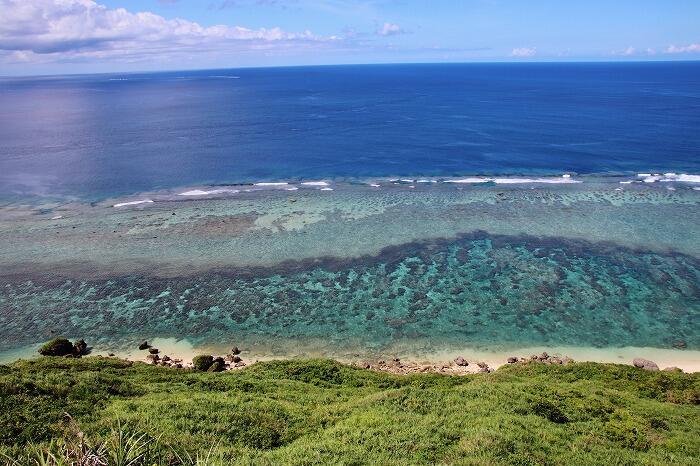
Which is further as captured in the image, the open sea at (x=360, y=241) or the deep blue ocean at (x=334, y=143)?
the deep blue ocean at (x=334, y=143)

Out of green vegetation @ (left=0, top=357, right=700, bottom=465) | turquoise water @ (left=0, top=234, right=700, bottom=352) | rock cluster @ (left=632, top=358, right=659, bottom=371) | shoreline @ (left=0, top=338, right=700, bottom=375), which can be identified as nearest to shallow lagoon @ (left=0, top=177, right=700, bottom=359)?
turquoise water @ (left=0, top=234, right=700, bottom=352)

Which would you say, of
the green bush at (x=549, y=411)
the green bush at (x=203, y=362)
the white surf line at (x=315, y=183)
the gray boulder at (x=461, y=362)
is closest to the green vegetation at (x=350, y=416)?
the green bush at (x=549, y=411)

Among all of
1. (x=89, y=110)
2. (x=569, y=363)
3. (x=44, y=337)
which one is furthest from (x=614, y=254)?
(x=89, y=110)

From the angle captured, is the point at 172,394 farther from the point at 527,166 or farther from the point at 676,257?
the point at 527,166

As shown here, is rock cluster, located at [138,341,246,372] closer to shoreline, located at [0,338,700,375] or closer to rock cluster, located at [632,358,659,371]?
shoreline, located at [0,338,700,375]

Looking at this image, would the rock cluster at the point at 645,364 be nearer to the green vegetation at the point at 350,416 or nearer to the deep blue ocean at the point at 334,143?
the green vegetation at the point at 350,416

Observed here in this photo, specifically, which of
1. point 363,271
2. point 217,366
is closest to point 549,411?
point 217,366
